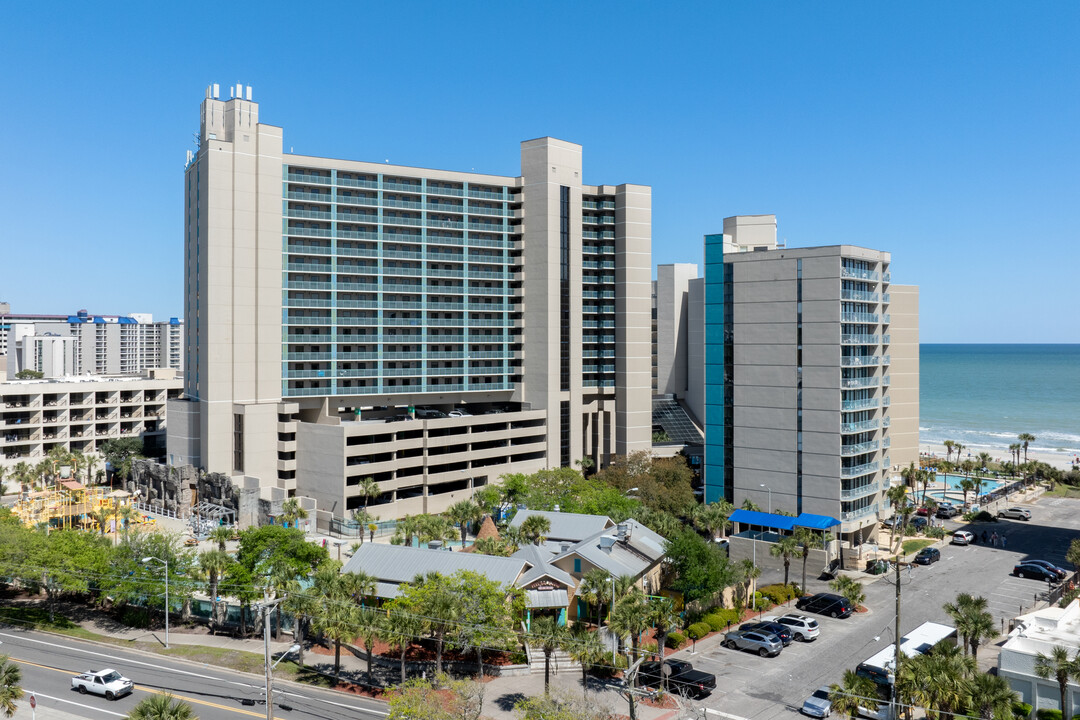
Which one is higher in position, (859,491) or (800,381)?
(800,381)

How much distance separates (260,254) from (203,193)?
1053cm

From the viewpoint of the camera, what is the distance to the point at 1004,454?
165875 millimetres

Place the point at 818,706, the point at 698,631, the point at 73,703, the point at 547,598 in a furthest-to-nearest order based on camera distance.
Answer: the point at 698,631 < the point at 547,598 < the point at 73,703 < the point at 818,706

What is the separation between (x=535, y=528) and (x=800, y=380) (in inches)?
1399

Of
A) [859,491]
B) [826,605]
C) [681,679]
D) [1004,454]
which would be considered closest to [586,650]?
[681,679]

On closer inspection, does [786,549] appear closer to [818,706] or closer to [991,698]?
[818,706]

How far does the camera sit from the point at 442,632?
1774 inches

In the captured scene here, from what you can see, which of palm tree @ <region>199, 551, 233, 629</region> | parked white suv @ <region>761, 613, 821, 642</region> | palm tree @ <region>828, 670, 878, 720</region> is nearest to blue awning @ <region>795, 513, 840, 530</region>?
parked white suv @ <region>761, 613, 821, 642</region>

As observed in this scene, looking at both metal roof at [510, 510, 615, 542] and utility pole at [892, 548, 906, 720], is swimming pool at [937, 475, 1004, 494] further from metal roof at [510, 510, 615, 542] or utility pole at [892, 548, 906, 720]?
utility pole at [892, 548, 906, 720]

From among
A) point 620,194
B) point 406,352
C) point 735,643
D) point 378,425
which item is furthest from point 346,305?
point 735,643

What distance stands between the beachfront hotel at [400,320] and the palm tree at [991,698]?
72.1m

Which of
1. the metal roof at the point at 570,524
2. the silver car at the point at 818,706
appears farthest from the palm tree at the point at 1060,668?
the metal roof at the point at 570,524

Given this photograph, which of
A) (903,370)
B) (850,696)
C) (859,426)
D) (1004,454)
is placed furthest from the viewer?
(1004,454)

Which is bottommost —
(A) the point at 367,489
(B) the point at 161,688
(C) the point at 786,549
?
(B) the point at 161,688
